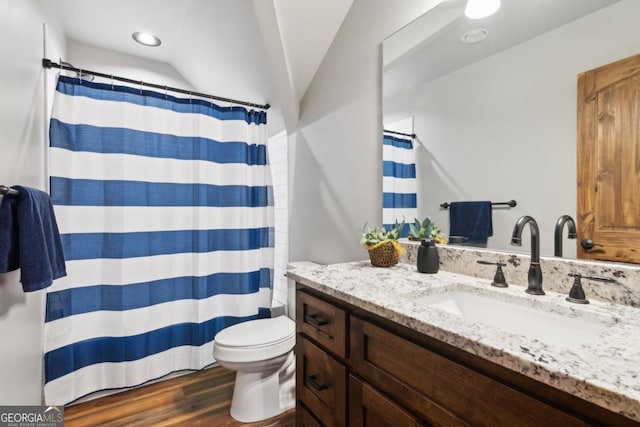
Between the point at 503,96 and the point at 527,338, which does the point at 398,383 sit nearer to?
the point at 527,338

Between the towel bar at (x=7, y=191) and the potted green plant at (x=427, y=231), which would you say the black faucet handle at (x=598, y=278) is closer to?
the potted green plant at (x=427, y=231)

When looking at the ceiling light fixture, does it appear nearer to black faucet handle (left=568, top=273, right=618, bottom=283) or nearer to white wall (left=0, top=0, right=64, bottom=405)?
black faucet handle (left=568, top=273, right=618, bottom=283)

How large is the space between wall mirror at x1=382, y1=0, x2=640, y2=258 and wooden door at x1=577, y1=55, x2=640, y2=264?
1.1 inches

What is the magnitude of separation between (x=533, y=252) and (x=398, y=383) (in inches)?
23.6

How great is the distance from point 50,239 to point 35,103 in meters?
0.74

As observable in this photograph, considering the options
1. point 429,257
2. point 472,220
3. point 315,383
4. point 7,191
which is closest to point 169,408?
point 315,383

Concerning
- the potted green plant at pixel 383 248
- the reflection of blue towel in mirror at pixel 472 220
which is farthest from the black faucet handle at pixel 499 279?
the potted green plant at pixel 383 248

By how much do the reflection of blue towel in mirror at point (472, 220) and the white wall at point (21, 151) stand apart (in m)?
1.76

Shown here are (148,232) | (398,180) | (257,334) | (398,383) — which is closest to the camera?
(398,383)

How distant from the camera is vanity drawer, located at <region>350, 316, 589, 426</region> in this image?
0.51 m

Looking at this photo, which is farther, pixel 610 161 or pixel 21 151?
pixel 21 151

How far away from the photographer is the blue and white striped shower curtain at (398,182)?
1.41 m

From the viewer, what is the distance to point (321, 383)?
3.40ft

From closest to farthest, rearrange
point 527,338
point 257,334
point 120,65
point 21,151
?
point 527,338, point 21,151, point 257,334, point 120,65
